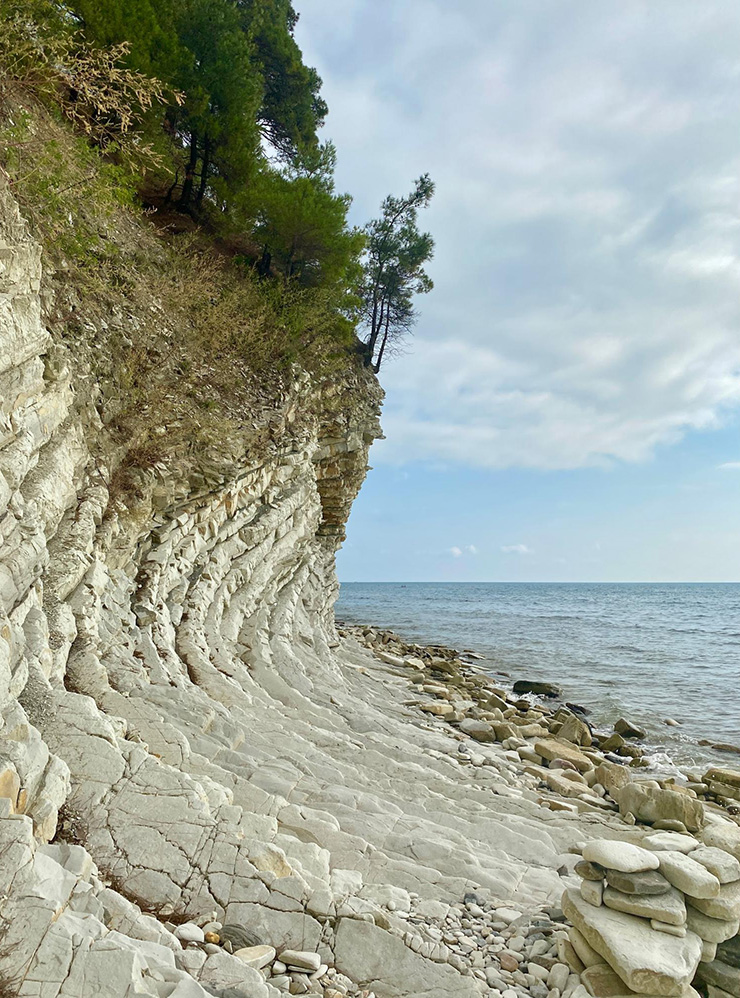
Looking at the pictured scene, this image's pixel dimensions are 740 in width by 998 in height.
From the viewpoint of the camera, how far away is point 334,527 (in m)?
21.5

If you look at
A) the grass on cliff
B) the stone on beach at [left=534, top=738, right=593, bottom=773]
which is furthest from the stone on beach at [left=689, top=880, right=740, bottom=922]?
the grass on cliff

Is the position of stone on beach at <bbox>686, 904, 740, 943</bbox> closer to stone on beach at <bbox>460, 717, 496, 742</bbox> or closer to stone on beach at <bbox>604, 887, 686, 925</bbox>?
stone on beach at <bbox>604, 887, 686, 925</bbox>

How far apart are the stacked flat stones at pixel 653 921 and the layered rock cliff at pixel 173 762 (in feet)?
2.93

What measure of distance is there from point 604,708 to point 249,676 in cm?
1229

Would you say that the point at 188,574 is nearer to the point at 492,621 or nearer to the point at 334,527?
the point at 334,527

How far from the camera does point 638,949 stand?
3.85 meters

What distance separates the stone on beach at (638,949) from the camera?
12.1ft

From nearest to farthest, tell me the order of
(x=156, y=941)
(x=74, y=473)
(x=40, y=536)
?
(x=156, y=941) → (x=40, y=536) → (x=74, y=473)

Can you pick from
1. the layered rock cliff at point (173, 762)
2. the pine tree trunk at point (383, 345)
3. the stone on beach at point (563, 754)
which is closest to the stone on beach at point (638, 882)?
the layered rock cliff at point (173, 762)

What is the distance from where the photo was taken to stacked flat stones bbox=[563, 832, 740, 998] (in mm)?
3771

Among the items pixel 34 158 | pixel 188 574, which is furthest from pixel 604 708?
pixel 34 158

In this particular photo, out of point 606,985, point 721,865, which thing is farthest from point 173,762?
point 721,865

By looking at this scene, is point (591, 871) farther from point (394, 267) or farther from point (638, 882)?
point (394, 267)

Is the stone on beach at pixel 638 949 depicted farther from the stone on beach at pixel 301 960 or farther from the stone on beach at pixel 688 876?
the stone on beach at pixel 301 960
